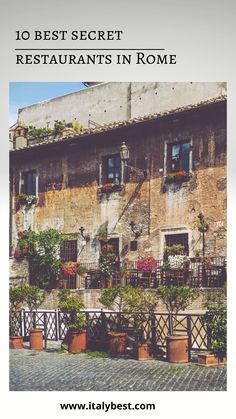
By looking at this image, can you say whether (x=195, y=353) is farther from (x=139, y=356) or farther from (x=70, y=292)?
(x=70, y=292)

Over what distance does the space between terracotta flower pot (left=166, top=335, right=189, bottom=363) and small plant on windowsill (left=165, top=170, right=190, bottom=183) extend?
1841mm

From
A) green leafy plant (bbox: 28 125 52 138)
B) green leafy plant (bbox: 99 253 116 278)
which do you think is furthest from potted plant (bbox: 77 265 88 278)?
green leafy plant (bbox: 28 125 52 138)

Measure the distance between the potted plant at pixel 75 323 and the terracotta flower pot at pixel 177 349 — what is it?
100 cm

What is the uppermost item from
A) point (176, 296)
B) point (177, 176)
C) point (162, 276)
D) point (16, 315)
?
point (177, 176)

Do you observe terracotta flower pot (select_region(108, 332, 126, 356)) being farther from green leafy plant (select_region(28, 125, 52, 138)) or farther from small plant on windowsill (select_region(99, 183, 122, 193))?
green leafy plant (select_region(28, 125, 52, 138))

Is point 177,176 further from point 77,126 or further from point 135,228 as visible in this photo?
point 77,126

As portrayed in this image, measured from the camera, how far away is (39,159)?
7.98 metres

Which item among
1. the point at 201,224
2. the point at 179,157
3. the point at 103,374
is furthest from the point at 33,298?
the point at 179,157

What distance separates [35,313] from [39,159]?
1949 millimetres

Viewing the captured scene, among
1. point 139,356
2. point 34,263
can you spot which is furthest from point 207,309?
point 34,263

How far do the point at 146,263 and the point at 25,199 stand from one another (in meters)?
1.66

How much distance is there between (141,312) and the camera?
7.34 metres

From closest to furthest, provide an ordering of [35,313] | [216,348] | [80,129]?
1. [216,348]
2. [35,313]
3. [80,129]

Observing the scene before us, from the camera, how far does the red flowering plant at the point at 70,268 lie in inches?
301
